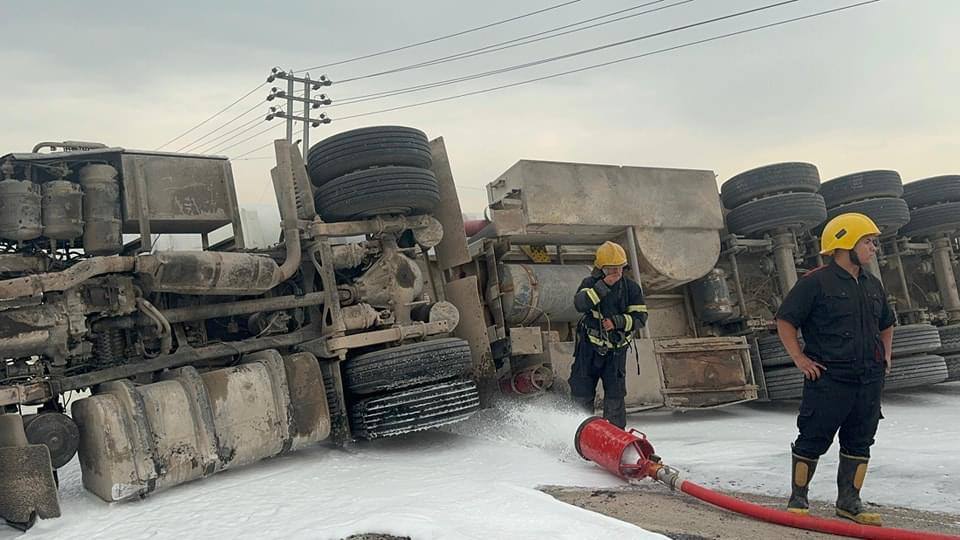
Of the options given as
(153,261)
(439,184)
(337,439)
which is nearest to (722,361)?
(439,184)

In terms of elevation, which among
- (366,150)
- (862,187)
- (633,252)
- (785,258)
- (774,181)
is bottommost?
(785,258)

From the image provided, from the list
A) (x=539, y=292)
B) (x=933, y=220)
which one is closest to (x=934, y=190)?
(x=933, y=220)

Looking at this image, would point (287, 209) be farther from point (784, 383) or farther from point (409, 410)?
point (784, 383)

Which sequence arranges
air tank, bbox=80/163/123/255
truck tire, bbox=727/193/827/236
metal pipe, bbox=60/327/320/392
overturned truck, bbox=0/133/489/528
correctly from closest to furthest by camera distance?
overturned truck, bbox=0/133/489/528 < metal pipe, bbox=60/327/320/392 < air tank, bbox=80/163/123/255 < truck tire, bbox=727/193/827/236

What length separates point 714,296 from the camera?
23.9 feet

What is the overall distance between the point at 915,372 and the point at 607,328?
11.8 feet

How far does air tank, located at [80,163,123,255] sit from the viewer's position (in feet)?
15.2

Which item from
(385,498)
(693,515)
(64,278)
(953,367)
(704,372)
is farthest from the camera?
(953,367)

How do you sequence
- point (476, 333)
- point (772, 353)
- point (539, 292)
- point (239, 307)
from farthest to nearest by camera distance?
point (772, 353), point (539, 292), point (476, 333), point (239, 307)

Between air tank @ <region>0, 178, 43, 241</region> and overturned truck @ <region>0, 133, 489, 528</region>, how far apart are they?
0.01m

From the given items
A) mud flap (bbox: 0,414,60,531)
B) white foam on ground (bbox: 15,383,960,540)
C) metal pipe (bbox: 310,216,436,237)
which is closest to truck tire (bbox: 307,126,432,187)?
metal pipe (bbox: 310,216,436,237)

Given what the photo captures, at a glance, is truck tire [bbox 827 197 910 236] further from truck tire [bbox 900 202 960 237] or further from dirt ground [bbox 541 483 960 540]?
dirt ground [bbox 541 483 960 540]

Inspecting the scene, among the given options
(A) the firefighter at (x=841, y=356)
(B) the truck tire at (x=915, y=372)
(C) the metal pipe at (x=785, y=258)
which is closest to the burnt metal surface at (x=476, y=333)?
(A) the firefighter at (x=841, y=356)

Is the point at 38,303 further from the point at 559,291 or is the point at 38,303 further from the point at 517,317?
the point at 559,291
